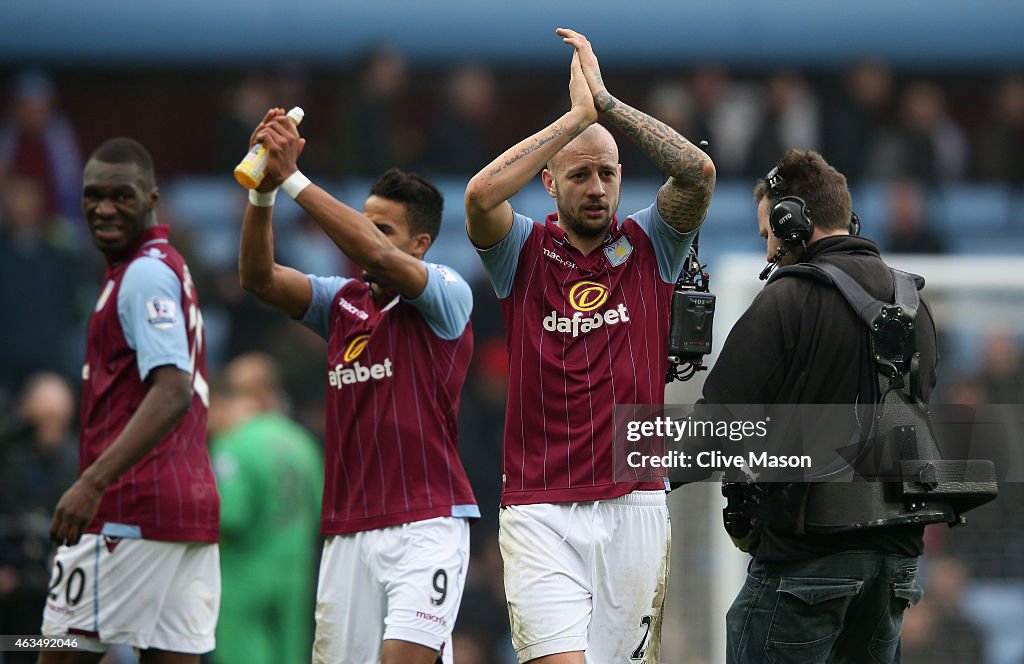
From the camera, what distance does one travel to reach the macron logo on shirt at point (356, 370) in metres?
5.76

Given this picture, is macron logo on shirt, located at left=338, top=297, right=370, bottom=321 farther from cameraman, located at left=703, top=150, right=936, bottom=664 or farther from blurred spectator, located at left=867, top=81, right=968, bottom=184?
blurred spectator, located at left=867, top=81, right=968, bottom=184

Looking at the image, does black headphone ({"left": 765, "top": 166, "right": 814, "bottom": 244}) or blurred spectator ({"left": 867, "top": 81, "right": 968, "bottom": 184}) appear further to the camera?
blurred spectator ({"left": 867, "top": 81, "right": 968, "bottom": 184})

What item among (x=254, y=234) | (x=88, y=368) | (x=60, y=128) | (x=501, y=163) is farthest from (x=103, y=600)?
(x=60, y=128)

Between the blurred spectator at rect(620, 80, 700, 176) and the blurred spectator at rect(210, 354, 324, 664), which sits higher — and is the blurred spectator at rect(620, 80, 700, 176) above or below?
above

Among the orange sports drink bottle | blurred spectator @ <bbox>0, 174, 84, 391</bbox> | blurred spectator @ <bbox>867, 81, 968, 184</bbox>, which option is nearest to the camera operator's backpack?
the orange sports drink bottle

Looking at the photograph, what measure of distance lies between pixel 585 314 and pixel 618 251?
310 millimetres

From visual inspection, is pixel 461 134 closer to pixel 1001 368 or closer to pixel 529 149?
pixel 1001 368

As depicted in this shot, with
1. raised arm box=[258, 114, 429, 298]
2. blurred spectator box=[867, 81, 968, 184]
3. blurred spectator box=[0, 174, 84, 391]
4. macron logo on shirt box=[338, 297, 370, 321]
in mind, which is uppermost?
blurred spectator box=[867, 81, 968, 184]

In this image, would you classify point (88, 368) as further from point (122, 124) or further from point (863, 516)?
point (122, 124)

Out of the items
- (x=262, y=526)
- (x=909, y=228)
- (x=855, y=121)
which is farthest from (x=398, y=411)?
(x=855, y=121)

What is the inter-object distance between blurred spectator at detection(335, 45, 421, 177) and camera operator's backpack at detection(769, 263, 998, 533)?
358 inches

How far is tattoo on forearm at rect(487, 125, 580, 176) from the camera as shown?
199 inches

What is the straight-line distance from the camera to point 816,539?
4965mm

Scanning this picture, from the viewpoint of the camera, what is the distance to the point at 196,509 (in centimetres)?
568
